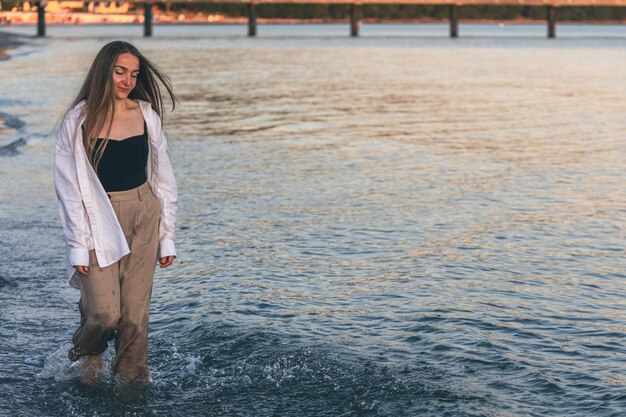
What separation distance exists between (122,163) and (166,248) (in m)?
0.53

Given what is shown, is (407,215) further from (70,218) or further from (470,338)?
Answer: (70,218)

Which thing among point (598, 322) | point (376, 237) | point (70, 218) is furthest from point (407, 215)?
point (70, 218)

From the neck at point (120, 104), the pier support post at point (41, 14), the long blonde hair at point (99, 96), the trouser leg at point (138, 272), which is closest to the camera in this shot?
the long blonde hair at point (99, 96)

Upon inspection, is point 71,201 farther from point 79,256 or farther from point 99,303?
point 99,303

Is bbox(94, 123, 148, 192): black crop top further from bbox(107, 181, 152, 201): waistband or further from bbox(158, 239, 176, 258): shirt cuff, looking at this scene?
bbox(158, 239, 176, 258): shirt cuff

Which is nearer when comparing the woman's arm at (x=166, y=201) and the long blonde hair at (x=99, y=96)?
the long blonde hair at (x=99, y=96)

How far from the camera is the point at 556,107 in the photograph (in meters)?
27.5

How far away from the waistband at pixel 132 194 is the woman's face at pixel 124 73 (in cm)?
47

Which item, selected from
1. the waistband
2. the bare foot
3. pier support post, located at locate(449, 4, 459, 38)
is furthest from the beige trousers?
pier support post, located at locate(449, 4, 459, 38)


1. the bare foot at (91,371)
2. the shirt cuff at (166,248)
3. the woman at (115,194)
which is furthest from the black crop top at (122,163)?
the bare foot at (91,371)

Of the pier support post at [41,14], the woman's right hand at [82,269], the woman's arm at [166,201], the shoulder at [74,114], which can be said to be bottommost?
the woman's right hand at [82,269]

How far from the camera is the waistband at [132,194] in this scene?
5793 millimetres

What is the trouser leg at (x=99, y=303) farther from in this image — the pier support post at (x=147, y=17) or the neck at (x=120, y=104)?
the pier support post at (x=147, y=17)

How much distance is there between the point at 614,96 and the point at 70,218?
26896 mm
